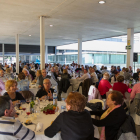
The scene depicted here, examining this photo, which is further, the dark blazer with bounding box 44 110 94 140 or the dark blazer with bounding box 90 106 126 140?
the dark blazer with bounding box 90 106 126 140

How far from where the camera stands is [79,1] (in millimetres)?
5289

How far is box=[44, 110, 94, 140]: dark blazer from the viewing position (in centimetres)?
185

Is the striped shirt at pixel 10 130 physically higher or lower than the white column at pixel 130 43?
lower

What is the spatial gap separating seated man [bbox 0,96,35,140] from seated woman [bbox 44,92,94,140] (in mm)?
289

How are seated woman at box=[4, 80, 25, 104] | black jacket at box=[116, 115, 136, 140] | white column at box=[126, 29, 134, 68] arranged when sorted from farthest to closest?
white column at box=[126, 29, 134, 68] → seated woman at box=[4, 80, 25, 104] → black jacket at box=[116, 115, 136, 140]

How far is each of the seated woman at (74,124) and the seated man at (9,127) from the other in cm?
29

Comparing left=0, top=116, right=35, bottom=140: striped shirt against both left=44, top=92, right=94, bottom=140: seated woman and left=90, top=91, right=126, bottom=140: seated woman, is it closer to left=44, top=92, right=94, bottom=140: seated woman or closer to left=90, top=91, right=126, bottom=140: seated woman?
left=44, top=92, right=94, bottom=140: seated woman

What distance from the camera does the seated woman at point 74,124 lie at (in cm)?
185

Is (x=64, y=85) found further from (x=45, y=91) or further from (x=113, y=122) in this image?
(x=113, y=122)

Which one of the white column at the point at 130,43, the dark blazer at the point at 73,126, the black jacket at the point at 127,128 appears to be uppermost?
the white column at the point at 130,43

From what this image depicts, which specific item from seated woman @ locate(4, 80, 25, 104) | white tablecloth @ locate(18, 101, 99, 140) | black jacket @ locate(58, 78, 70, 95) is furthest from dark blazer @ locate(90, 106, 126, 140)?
black jacket @ locate(58, 78, 70, 95)

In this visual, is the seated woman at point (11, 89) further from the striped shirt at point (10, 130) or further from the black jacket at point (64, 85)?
the black jacket at point (64, 85)

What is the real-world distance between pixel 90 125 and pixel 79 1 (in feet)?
14.5

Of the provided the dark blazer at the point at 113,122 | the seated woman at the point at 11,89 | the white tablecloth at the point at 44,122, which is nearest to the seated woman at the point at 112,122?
the dark blazer at the point at 113,122
